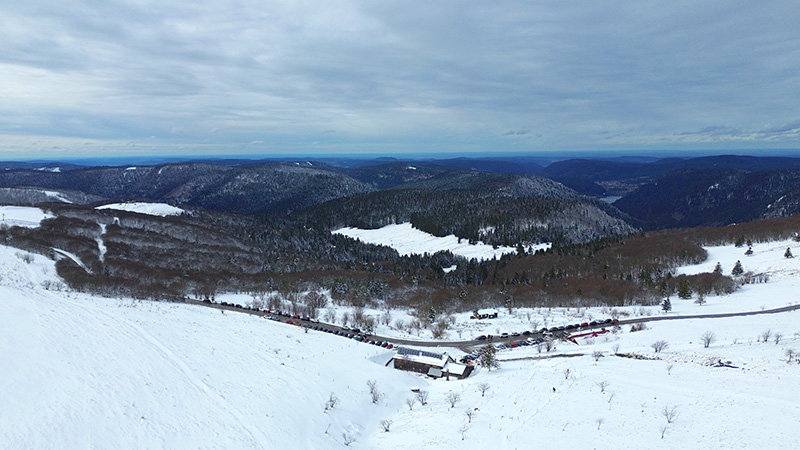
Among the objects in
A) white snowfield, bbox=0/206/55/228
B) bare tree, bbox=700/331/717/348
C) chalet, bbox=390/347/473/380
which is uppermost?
white snowfield, bbox=0/206/55/228

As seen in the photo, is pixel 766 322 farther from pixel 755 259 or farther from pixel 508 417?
pixel 755 259

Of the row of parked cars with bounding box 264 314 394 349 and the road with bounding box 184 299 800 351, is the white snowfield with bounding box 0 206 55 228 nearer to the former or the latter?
the row of parked cars with bounding box 264 314 394 349

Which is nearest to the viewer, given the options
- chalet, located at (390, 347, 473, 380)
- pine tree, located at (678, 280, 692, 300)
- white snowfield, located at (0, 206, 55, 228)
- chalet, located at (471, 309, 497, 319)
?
chalet, located at (390, 347, 473, 380)

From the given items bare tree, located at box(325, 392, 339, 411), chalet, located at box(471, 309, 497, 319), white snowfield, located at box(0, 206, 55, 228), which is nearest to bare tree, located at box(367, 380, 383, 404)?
bare tree, located at box(325, 392, 339, 411)

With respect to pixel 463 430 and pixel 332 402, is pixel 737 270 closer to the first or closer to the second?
pixel 463 430

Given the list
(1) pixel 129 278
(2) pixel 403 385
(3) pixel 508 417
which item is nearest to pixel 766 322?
(3) pixel 508 417
